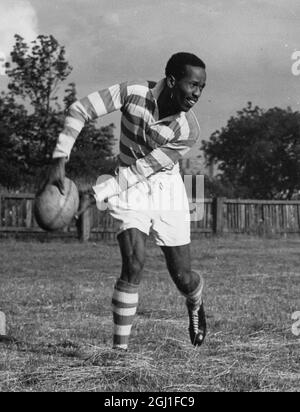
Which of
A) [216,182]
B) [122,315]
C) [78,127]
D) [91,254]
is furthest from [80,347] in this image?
[216,182]

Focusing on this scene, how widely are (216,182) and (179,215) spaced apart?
55750mm

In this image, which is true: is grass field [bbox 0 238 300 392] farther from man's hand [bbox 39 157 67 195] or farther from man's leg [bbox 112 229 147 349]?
man's hand [bbox 39 157 67 195]

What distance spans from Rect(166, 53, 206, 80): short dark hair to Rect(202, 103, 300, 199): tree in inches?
2168

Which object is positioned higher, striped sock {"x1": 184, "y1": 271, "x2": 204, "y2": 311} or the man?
the man

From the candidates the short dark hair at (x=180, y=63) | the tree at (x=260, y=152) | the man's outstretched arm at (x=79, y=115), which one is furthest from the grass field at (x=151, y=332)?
the tree at (x=260, y=152)

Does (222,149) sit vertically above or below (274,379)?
above

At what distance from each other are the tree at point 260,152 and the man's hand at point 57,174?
182 ft

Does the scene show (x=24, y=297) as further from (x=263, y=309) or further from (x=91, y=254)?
(x=91, y=254)

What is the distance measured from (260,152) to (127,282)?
5723 centimetres

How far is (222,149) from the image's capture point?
66500mm

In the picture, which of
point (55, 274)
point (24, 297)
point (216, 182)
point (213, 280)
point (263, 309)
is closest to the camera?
point (263, 309)

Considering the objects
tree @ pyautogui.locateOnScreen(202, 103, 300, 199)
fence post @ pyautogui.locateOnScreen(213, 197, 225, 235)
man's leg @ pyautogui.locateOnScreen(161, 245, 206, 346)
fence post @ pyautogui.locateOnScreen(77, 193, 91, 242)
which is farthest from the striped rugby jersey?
tree @ pyautogui.locateOnScreen(202, 103, 300, 199)

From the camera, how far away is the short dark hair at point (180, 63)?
5.93 metres

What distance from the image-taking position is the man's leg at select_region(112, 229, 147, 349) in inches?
233
